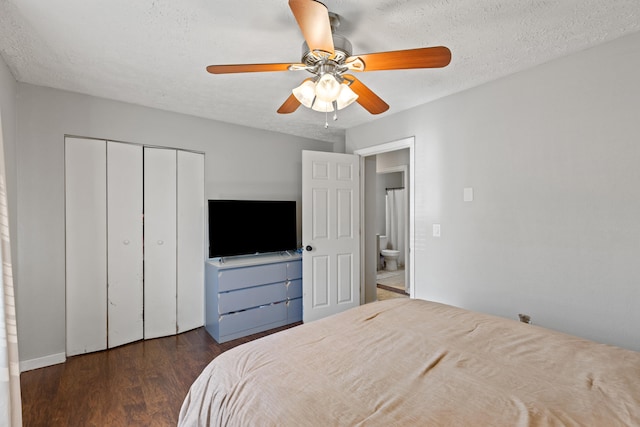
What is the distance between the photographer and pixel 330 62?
1685mm

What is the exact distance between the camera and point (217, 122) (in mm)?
3602

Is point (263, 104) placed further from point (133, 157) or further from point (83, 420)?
point (83, 420)

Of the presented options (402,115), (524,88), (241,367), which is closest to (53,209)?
(241,367)

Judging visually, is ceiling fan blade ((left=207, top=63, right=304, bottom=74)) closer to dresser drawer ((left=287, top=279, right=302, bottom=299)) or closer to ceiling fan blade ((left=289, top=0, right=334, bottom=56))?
ceiling fan blade ((left=289, top=0, right=334, bottom=56))

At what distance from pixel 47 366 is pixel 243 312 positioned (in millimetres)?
1675

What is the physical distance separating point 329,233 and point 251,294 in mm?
1122

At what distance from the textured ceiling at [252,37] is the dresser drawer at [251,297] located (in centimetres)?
201

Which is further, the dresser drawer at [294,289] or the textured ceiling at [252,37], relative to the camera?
the dresser drawer at [294,289]

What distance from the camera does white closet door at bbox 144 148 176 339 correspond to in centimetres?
317

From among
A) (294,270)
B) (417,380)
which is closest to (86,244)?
(294,270)

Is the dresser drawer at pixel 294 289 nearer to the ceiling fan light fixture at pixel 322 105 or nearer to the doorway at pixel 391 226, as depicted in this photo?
the ceiling fan light fixture at pixel 322 105

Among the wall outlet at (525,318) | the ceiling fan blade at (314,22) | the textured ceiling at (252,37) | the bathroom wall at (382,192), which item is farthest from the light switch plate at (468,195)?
the bathroom wall at (382,192)

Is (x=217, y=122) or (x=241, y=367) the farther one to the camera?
(x=217, y=122)

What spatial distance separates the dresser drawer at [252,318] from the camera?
124 inches
